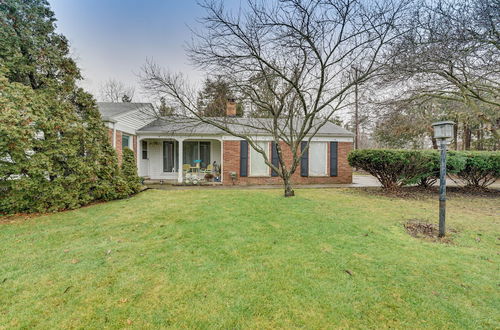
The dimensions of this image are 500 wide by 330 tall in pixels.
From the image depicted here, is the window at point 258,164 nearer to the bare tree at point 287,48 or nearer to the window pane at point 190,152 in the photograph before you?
the window pane at point 190,152

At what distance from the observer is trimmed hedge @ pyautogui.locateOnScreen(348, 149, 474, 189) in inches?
318

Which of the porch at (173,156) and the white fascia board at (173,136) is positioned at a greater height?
the white fascia board at (173,136)

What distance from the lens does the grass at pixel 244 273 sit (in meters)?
2.04

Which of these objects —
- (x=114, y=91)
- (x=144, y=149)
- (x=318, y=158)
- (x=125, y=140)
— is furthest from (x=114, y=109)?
(x=114, y=91)

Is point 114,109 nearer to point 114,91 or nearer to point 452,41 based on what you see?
point 452,41

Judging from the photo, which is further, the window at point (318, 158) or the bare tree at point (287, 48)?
the window at point (318, 158)

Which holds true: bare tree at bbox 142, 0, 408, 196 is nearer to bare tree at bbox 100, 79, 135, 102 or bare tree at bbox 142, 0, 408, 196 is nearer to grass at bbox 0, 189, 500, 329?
grass at bbox 0, 189, 500, 329

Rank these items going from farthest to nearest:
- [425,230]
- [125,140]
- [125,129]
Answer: [125,140], [125,129], [425,230]

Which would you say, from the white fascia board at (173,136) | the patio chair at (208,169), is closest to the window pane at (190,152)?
the patio chair at (208,169)

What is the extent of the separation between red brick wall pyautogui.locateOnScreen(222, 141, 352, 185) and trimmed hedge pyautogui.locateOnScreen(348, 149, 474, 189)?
2683 mm

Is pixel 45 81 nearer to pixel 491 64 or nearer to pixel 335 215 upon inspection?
pixel 335 215

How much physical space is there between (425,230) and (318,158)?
24.4 ft

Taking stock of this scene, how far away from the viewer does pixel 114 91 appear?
26.2 m

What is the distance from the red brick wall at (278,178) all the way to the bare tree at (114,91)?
21.2m
